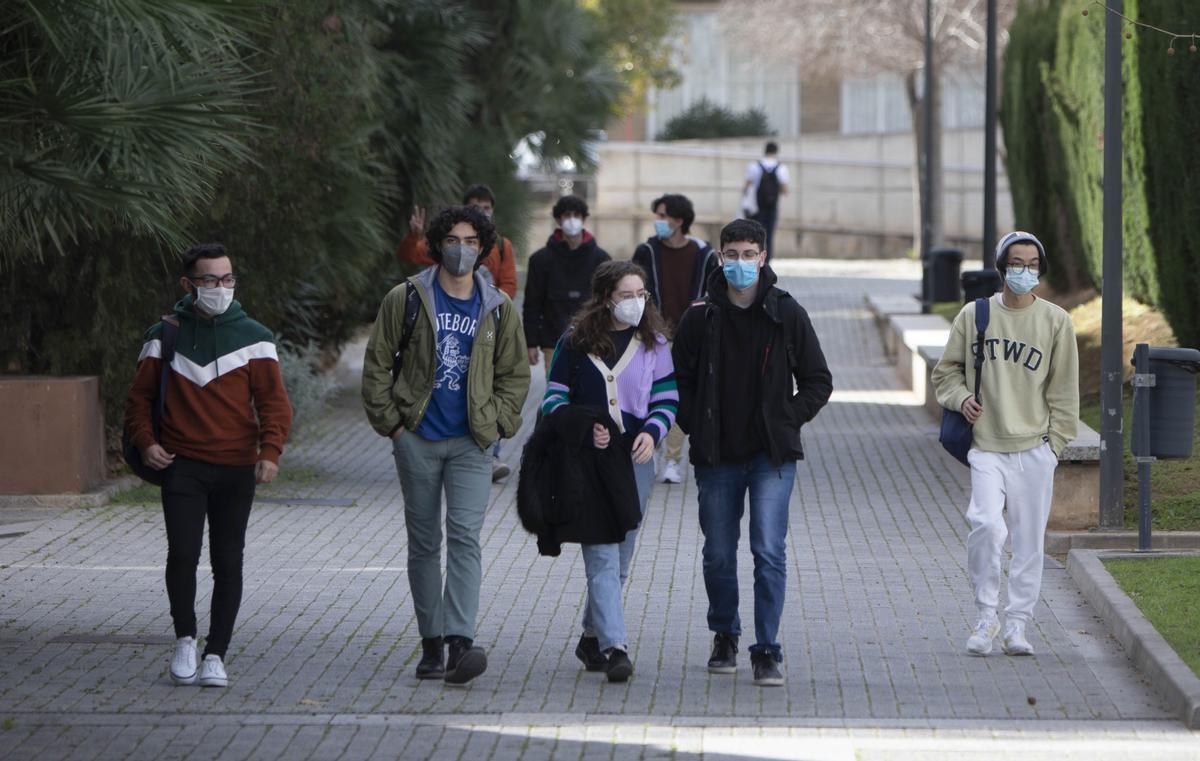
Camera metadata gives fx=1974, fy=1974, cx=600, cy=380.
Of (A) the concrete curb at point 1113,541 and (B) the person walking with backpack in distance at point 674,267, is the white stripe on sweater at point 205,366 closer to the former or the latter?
(A) the concrete curb at point 1113,541

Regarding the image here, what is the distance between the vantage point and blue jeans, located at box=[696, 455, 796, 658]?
289 inches

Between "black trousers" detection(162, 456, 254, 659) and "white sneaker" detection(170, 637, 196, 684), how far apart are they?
4 cm

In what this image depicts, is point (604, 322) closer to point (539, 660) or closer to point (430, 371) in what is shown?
point (430, 371)

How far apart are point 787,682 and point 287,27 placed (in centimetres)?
704

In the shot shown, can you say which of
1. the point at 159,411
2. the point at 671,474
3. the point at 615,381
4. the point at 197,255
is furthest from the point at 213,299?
the point at 671,474

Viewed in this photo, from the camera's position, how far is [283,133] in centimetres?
1288

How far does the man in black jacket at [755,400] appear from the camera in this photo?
730 centimetres

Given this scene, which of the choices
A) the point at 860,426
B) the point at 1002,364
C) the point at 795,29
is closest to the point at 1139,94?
the point at 860,426

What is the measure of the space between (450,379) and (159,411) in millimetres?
1099

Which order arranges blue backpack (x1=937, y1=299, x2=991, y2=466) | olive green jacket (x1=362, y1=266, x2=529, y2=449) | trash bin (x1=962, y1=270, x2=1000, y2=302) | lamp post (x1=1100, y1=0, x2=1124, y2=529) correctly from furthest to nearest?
trash bin (x1=962, y1=270, x2=1000, y2=302)
lamp post (x1=1100, y1=0, x2=1124, y2=529)
blue backpack (x1=937, y1=299, x2=991, y2=466)
olive green jacket (x1=362, y1=266, x2=529, y2=449)

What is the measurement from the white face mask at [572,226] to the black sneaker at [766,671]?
18.1 ft

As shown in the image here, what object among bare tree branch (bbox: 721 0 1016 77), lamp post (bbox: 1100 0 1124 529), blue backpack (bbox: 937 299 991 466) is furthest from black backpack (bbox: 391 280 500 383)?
bare tree branch (bbox: 721 0 1016 77)

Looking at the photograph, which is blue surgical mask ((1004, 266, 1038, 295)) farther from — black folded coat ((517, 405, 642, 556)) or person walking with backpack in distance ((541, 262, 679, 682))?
black folded coat ((517, 405, 642, 556))

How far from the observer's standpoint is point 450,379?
287 inches
